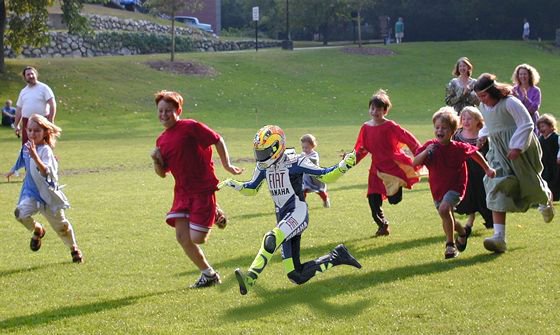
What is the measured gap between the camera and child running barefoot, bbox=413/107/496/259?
9414 mm

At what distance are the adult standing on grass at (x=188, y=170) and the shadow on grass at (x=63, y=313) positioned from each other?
2.03ft

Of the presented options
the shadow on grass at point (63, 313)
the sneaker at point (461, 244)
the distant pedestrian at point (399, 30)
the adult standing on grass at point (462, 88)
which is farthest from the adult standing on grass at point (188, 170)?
the distant pedestrian at point (399, 30)

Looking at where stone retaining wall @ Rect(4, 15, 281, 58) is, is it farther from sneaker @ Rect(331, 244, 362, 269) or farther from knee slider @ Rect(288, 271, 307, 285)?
knee slider @ Rect(288, 271, 307, 285)

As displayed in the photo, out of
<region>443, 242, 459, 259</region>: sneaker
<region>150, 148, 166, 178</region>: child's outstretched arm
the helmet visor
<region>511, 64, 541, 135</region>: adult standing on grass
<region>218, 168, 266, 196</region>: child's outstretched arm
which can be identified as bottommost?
<region>443, 242, 459, 259</region>: sneaker

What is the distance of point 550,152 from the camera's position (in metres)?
12.9

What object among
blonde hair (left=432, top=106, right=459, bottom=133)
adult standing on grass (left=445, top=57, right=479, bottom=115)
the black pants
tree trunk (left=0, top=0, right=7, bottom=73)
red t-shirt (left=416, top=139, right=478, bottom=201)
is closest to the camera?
blonde hair (left=432, top=106, right=459, bottom=133)

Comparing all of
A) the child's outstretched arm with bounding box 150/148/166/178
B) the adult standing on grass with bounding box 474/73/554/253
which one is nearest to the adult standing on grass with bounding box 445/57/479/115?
the adult standing on grass with bounding box 474/73/554/253

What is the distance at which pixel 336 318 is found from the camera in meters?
7.18

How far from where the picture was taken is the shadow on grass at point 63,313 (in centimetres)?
730

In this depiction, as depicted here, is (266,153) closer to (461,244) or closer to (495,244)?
(461,244)

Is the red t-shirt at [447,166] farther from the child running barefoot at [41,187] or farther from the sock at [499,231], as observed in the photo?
the child running barefoot at [41,187]

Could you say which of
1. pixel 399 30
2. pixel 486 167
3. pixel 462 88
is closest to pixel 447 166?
pixel 486 167

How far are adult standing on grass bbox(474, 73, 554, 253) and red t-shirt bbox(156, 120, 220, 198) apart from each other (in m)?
2.99

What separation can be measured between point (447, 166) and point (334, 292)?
2.30 metres
